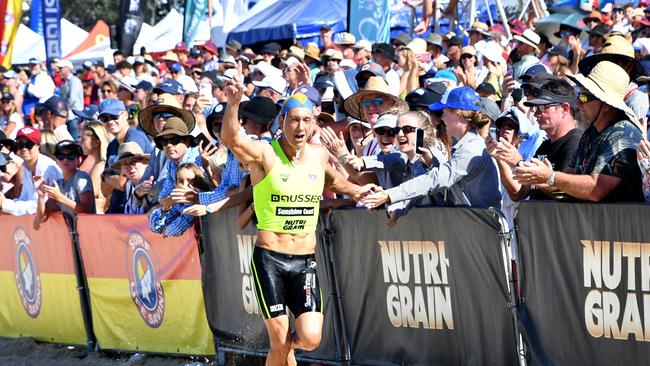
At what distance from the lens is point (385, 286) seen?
25.0ft

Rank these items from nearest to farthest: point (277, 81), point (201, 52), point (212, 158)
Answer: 1. point (212, 158)
2. point (277, 81)
3. point (201, 52)

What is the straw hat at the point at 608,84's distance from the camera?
6.15 meters

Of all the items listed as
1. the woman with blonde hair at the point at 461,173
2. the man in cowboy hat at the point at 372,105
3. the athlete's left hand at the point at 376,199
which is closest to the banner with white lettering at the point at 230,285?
the man in cowboy hat at the point at 372,105

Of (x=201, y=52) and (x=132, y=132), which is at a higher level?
(x=201, y=52)

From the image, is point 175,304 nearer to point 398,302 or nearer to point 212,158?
point 212,158

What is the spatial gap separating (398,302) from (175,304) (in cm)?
277

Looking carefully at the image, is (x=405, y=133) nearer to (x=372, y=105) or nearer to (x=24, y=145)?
(x=372, y=105)

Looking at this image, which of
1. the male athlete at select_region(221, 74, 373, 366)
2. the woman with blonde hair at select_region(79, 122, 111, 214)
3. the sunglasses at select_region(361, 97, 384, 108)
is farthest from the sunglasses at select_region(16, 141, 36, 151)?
the male athlete at select_region(221, 74, 373, 366)

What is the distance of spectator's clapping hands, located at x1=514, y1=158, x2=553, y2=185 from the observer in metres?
5.96

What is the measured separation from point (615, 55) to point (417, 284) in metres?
2.20

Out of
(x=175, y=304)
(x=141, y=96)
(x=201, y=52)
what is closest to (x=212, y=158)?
(x=175, y=304)

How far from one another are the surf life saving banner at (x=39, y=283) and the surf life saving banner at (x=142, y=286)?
340mm

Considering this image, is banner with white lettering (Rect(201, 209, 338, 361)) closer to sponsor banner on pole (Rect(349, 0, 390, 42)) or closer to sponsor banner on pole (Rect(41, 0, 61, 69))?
sponsor banner on pole (Rect(349, 0, 390, 42))

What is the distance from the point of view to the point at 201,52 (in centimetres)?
1950
